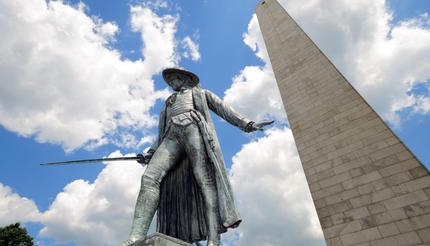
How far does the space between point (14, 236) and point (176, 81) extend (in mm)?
18891

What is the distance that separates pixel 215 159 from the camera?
3.33 metres

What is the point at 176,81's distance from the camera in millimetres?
4273

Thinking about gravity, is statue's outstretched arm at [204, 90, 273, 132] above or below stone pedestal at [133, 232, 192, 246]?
above

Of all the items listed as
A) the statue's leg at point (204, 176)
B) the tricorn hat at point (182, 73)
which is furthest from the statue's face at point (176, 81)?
the statue's leg at point (204, 176)

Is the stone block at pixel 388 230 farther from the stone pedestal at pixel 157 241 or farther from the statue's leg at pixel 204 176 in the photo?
the stone pedestal at pixel 157 241

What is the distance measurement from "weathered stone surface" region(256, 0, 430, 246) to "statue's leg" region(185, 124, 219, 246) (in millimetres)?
5581

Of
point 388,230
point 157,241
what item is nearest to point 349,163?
point 388,230

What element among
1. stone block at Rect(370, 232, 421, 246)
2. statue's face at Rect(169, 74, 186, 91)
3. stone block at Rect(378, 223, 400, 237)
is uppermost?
statue's face at Rect(169, 74, 186, 91)

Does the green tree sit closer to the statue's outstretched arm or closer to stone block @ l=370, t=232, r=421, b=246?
the statue's outstretched arm

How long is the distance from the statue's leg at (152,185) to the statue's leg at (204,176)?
22cm

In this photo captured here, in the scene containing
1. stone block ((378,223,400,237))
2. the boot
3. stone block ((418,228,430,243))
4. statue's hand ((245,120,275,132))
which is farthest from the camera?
stone block ((378,223,400,237))

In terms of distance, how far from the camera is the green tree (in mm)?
16391

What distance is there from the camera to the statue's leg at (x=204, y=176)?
2.86 metres

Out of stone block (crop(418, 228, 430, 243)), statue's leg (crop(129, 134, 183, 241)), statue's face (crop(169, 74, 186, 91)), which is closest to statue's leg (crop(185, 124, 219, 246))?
statue's leg (crop(129, 134, 183, 241))
